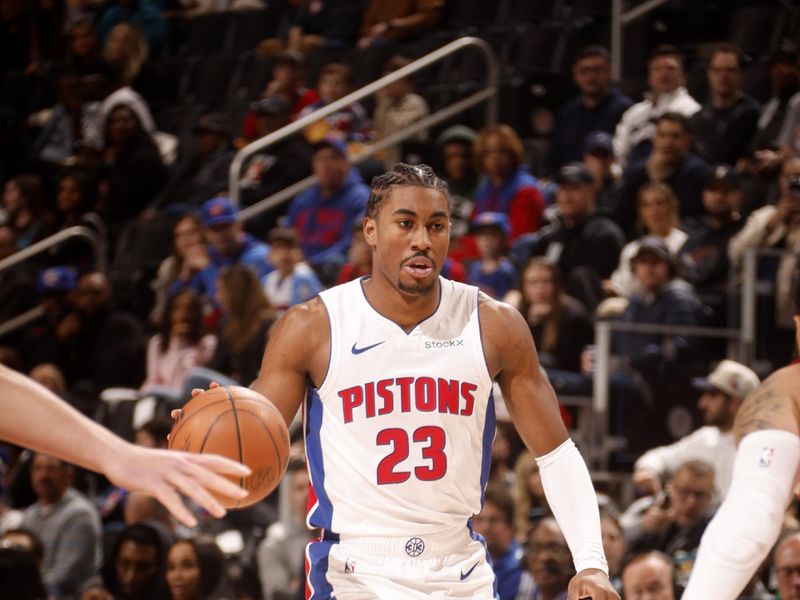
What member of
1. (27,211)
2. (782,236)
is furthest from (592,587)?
(27,211)

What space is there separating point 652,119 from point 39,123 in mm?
6789

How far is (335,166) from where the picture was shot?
11094mm

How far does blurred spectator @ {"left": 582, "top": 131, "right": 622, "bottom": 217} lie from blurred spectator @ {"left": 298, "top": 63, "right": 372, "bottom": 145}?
2.37 m

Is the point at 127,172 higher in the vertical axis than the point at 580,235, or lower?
lower

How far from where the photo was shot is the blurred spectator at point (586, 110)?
10945mm

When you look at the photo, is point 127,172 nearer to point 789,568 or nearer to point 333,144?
point 333,144

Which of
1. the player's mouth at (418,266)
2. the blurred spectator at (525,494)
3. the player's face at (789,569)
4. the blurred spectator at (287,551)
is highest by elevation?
the player's mouth at (418,266)

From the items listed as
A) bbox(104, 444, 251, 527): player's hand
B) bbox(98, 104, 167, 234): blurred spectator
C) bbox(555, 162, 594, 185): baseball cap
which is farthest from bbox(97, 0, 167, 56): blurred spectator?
bbox(104, 444, 251, 527): player's hand

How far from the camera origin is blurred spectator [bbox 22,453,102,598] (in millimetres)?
8906

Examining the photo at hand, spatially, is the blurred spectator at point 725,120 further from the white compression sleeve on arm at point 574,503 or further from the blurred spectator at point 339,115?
the white compression sleeve on arm at point 574,503

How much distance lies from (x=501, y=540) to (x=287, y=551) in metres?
1.31

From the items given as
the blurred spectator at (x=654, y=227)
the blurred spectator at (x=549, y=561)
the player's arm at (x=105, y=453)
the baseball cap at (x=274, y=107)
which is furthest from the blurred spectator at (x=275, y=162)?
the player's arm at (x=105, y=453)

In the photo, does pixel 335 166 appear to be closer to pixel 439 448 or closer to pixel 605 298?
pixel 605 298

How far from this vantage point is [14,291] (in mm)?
12430
